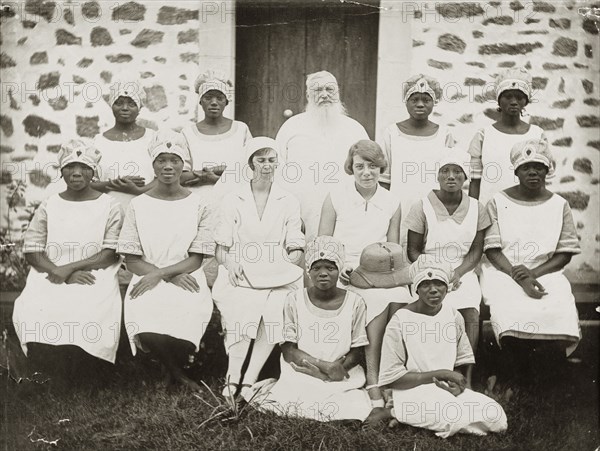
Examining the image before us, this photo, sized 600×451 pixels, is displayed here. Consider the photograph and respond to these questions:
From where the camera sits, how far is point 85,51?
5.86 m

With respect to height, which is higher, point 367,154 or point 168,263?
point 367,154

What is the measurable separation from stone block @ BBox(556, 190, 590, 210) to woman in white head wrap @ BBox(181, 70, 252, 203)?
2.18 m

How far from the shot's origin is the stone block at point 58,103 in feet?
19.1

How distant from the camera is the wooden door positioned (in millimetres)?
5805

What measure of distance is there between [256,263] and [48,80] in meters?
1.91

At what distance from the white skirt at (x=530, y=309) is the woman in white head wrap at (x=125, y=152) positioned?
7.78 ft

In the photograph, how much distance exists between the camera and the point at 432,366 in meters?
5.41

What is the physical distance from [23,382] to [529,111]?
3852 millimetres

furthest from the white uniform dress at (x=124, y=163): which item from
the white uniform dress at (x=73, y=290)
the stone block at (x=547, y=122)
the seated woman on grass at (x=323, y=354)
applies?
the stone block at (x=547, y=122)

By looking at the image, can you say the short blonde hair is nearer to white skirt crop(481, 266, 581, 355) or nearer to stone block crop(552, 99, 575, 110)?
white skirt crop(481, 266, 581, 355)

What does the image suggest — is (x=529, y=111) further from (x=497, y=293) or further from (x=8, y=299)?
(x=8, y=299)

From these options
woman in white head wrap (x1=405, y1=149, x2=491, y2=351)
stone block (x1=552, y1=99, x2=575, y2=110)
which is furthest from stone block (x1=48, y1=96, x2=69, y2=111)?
stone block (x1=552, y1=99, x2=575, y2=110)

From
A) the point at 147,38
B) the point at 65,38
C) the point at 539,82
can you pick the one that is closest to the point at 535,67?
the point at 539,82

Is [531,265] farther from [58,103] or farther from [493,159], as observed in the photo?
[58,103]
